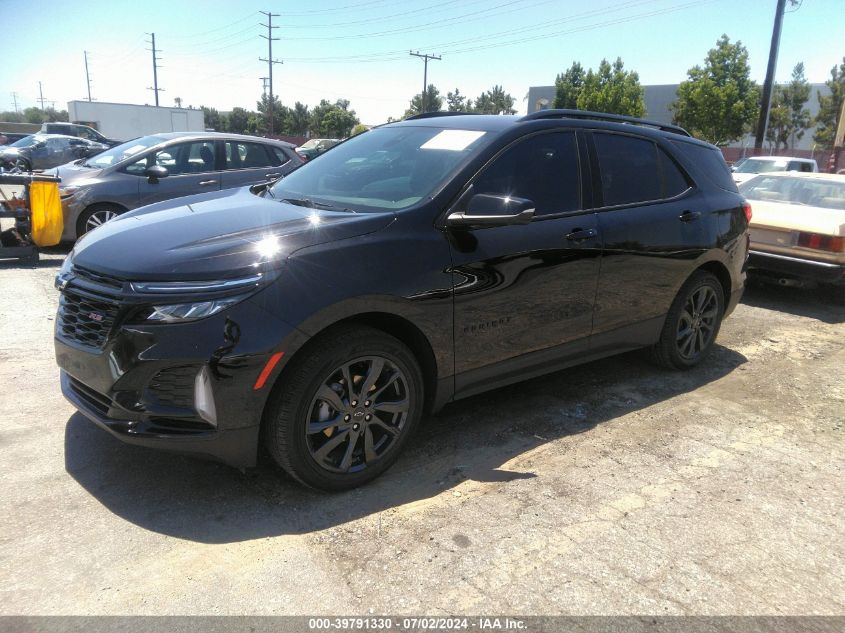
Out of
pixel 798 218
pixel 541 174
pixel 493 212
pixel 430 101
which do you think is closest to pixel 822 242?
pixel 798 218

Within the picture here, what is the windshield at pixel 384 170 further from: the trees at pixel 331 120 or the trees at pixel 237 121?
the trees at pixel 237 121

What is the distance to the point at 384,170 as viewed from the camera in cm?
373

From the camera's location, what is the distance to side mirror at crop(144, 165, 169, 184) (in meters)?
7.92

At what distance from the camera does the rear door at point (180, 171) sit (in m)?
8.16

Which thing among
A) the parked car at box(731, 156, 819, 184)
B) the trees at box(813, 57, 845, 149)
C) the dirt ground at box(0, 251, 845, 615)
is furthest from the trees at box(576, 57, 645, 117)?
the dirt ground at box(0, 251, 845, 615)

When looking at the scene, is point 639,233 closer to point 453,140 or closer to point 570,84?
point 453,140

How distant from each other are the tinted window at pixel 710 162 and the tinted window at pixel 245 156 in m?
5.91

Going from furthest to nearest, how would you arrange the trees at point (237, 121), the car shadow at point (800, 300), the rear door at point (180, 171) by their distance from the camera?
1. the trees at point (237, 121)
2. the rear door at point (180, 171)
3. the car shadow at point (800, 300)

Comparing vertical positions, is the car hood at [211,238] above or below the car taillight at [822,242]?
above

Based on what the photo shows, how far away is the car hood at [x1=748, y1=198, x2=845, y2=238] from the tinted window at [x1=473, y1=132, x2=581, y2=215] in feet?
14.4

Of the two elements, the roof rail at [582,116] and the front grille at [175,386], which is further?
the roof rail at [582,116]

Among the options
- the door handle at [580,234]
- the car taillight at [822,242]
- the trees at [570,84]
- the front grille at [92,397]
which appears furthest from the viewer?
the trees at [570,84]

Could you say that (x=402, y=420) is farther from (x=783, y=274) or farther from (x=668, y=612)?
(x=783, y=274)

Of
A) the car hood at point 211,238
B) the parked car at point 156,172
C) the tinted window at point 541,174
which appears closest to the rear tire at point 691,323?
the tinted window at point 541,174
